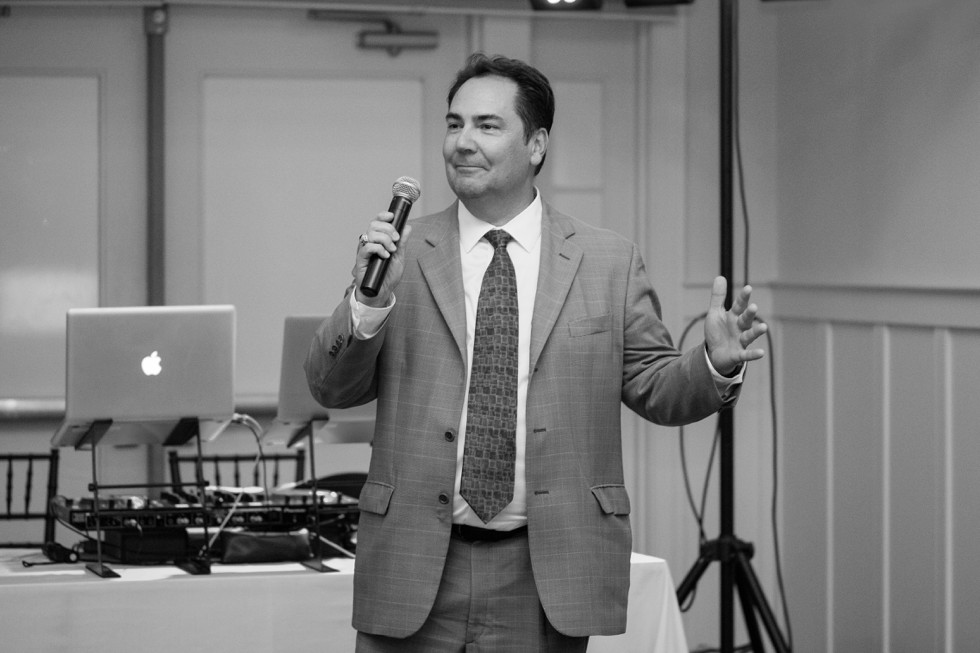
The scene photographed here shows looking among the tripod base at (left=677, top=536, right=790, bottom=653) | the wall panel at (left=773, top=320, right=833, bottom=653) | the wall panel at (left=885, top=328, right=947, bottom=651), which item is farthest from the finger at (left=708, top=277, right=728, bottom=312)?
the wall panel at (left=773, top=320, right=833, bottom=653)

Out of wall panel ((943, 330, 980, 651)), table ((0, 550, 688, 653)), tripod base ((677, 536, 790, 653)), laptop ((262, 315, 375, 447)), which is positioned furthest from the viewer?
tripod base ((677, 536, 790, 653))

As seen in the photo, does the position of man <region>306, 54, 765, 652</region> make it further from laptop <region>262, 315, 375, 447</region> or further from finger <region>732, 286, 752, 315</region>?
laptop <region>262, 315, 375, 447</region>

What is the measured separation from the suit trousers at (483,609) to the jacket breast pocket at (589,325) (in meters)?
0.33

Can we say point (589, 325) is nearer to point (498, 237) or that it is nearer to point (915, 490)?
point (498, 237)

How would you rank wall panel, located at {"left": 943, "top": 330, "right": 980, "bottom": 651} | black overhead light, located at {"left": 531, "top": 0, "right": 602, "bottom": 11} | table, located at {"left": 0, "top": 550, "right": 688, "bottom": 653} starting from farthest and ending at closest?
black overhead light, located at {"left": 531, "top": 0, "right": 602, "bottom": 11} < wall panel, located at {"left": 943, "top": 330, "right": 980, "bottom": 651} < table, located at {"left": 0, "top": 550, "right": 688, "bottom": 653}

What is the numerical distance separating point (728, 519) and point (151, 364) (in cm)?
170

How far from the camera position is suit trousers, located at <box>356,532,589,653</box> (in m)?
1.75

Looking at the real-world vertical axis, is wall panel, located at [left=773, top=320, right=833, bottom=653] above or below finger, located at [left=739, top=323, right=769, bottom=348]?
below

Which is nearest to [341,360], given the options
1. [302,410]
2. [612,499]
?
[612,499]

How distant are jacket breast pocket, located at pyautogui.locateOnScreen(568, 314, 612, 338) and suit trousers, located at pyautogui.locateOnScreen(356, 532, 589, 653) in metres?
0.33

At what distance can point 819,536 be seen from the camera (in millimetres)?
4164

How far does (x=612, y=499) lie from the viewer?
1817 mm

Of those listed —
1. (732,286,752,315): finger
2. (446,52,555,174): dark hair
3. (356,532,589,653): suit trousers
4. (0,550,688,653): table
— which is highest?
(446,52,555,174): dark hair

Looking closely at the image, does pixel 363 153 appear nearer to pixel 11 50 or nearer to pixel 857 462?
pixel 11 50
